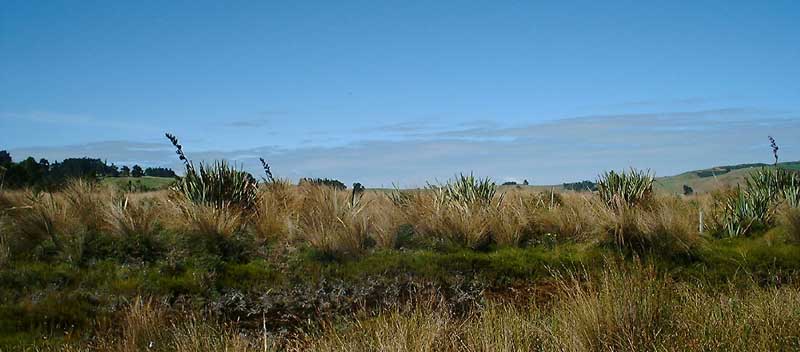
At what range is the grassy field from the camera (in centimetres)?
670

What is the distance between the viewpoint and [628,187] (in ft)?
57.0

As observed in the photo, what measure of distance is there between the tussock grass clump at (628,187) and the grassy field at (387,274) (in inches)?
7.0

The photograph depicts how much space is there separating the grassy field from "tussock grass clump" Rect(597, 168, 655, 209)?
0.18m

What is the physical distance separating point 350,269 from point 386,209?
10.8 feet

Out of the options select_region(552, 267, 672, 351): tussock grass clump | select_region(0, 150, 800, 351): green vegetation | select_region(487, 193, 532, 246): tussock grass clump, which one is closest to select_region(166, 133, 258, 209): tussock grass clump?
select_region(0, 150, 800, 351): green vegetation

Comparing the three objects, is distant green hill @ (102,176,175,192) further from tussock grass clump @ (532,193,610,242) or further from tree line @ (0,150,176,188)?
tussock grass clump @ (532,193,610,242)

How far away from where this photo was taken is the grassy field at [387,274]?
22.0ft

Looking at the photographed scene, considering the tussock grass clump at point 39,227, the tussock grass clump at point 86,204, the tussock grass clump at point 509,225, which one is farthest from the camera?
the tussock grass clump at point 509,225

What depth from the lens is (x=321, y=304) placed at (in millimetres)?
10531

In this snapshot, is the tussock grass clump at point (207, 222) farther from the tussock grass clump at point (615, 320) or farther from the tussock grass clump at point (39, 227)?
the tussock grass clump at point (615, 320)

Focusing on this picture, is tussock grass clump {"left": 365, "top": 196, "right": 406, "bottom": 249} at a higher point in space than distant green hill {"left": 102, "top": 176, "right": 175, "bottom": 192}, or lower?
lower

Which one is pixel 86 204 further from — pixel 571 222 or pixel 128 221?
pixel 571 222

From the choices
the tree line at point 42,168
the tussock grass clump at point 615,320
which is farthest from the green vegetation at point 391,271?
the tree line at point 42,168

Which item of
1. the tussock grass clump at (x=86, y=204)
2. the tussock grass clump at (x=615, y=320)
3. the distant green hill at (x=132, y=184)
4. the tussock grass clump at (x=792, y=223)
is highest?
the distant green hill at (x=132, y=184)
